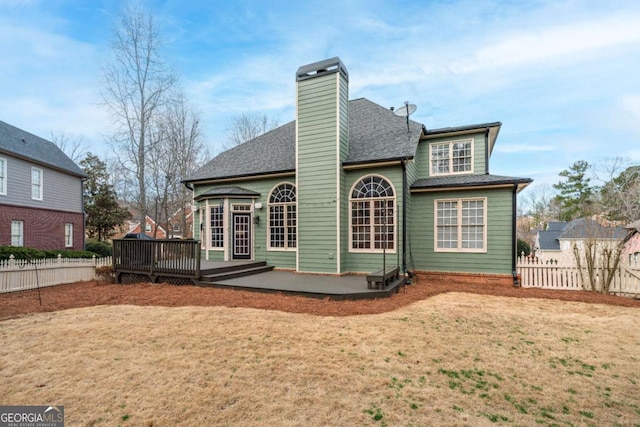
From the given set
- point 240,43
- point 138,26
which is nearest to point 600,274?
point 240,43

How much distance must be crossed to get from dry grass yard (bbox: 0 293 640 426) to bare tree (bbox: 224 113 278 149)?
22857mm

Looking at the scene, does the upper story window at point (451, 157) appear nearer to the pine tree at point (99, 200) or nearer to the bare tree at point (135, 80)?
the bare tree at point (135, 80)

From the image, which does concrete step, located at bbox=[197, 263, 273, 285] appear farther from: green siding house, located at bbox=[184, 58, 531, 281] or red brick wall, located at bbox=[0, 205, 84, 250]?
red brick wall, located at bbox=[0, 205, 84, 250]

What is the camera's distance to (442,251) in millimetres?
10211

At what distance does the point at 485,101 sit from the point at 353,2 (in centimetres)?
1125

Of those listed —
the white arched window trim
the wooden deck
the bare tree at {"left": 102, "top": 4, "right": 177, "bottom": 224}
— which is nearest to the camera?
the wooden deck

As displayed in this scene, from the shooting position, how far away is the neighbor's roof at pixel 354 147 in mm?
9953

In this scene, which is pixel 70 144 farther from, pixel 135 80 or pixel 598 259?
pixel 598 259

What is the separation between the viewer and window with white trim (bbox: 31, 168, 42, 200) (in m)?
15.3

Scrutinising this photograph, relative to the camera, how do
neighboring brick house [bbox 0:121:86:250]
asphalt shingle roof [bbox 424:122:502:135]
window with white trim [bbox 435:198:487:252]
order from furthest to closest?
neighboring brick house [bbox 0:121:86:250]
asphalt shingle roof [bbox 424:122:502:135]
window with white trim [bbox 435:198:487:252]

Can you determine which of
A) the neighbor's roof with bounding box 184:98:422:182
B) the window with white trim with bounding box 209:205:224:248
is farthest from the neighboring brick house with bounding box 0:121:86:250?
the window with white trim with bounding box 209:205:224:248

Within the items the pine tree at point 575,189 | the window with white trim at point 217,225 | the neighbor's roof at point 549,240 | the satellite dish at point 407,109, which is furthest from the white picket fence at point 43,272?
the pine tree at point 575,189

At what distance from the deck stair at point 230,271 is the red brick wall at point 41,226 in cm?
1182

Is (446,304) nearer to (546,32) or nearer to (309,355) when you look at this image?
(309,355)
